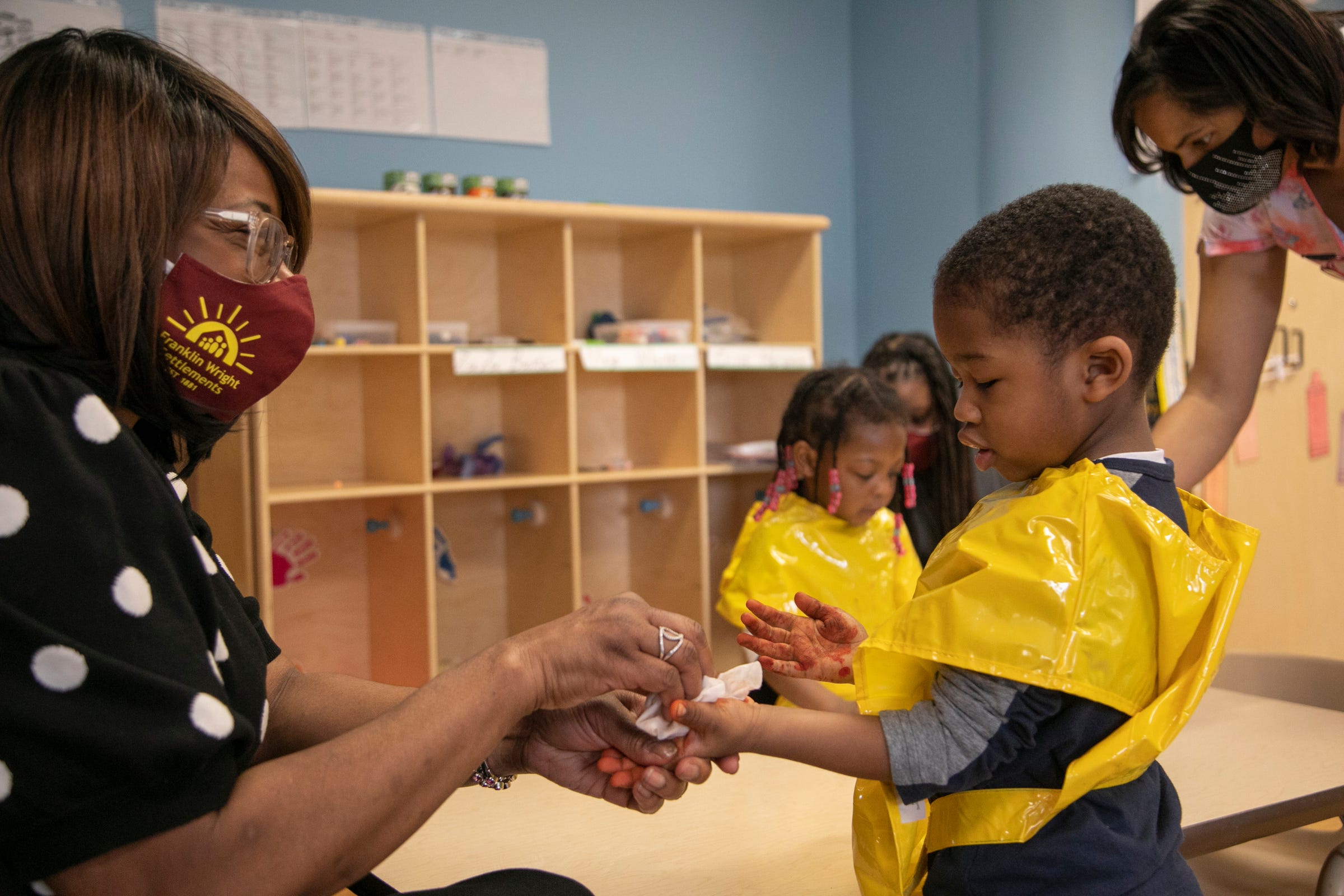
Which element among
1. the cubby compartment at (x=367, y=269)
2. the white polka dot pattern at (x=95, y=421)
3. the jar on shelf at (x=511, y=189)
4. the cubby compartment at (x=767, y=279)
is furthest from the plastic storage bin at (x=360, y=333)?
the white polka dot pattern at (x=95, y=421)

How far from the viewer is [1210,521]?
107 cm

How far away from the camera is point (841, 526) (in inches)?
96.3

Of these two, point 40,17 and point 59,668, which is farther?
point 40,17

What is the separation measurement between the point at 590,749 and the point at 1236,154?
53.6 inches

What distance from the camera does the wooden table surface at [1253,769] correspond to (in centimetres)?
135

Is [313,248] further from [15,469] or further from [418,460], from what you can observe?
[15,469]

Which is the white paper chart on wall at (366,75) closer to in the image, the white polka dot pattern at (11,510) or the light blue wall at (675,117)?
the light blue wall at (675,117)

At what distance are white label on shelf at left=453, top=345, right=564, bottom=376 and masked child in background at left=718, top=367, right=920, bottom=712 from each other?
32.1 inches

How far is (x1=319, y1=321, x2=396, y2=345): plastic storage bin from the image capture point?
9.61 feet

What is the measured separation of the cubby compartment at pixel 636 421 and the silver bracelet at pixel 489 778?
2.05m

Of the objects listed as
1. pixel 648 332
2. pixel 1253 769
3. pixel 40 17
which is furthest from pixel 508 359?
pixel 1253 769

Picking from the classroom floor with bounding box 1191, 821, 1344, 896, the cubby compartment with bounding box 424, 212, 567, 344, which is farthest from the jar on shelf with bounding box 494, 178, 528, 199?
the classroom floor with bounding box 1191, 821, 1344, 896

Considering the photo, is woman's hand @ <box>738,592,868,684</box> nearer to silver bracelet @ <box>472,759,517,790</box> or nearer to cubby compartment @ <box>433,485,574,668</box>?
silver bracelet @ <box>472,759,517,790</box>

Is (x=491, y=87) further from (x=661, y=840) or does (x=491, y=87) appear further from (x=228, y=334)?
(x=661, y=840)
